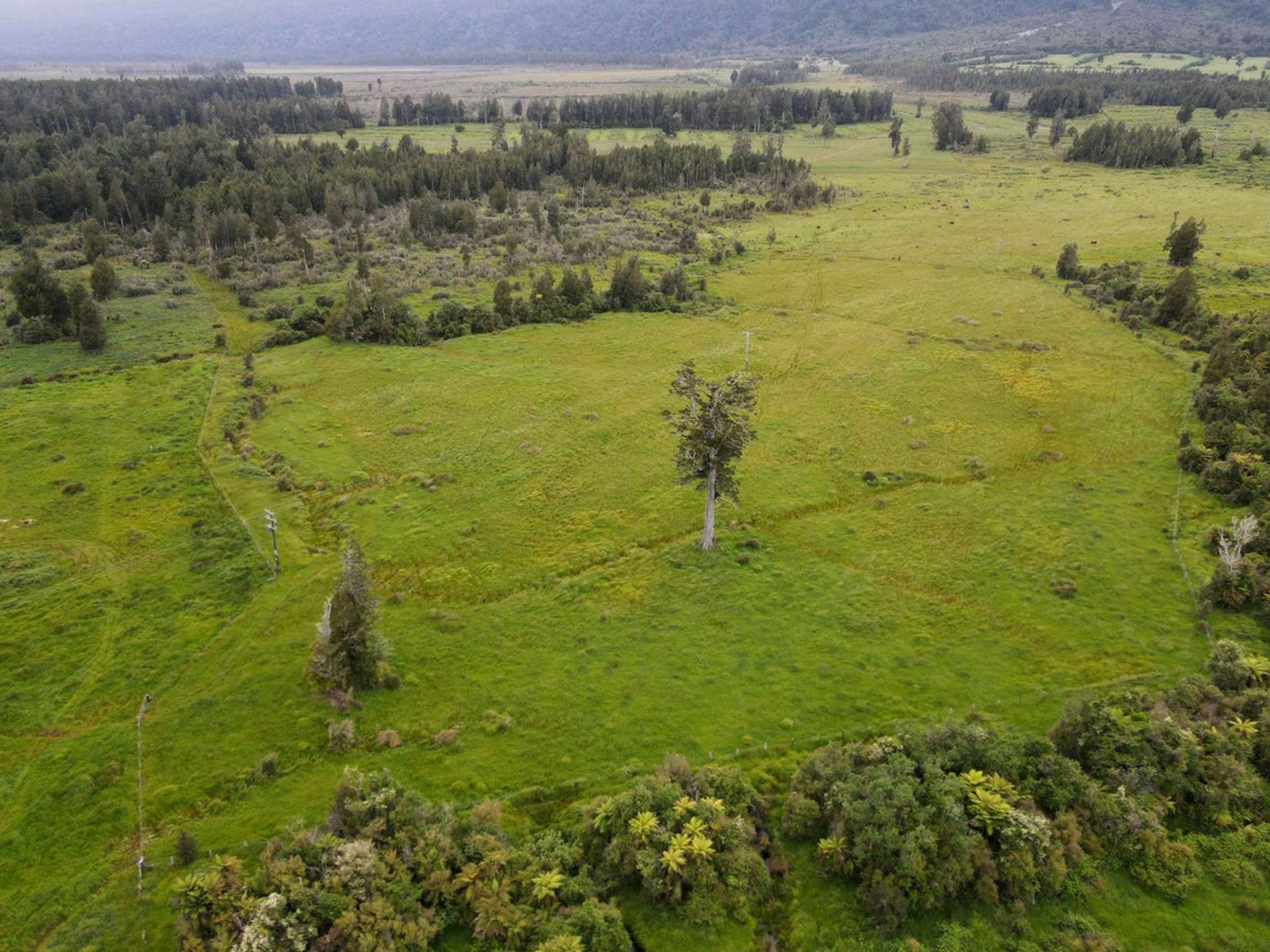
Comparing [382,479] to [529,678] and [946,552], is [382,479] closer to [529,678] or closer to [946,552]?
[529,678]

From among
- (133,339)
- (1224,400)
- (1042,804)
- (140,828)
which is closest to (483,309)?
(133,339)

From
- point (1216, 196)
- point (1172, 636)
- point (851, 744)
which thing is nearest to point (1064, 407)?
point (1172, 636)

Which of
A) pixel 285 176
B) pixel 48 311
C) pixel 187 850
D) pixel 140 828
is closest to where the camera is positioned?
pixel 187 850

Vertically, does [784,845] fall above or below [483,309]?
below

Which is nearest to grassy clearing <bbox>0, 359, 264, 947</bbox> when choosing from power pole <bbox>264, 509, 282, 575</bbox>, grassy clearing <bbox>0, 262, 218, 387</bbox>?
power pole <bbox>264, 509, 282, 575</bbox>

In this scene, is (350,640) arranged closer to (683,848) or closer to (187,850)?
(187,850)
